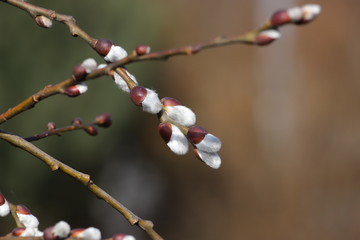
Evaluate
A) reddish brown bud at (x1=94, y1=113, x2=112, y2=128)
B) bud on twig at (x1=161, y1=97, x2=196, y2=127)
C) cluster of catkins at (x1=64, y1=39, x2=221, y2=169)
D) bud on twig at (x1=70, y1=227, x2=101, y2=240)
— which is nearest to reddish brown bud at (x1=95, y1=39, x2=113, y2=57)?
cluster of catkins at (x1=64, y1=39, x2=221, y2=169)

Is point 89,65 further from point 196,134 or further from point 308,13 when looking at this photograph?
point 308,13

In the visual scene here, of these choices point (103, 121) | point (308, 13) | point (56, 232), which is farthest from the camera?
point (103, 121)

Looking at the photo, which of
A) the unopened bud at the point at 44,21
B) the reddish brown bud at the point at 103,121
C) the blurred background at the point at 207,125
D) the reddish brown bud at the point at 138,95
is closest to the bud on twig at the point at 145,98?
the reddish brown bud at the point at 138,95

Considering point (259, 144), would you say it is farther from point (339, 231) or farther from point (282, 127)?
point (339, 231)

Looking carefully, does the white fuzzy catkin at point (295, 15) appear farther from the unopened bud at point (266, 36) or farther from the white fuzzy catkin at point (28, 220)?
the white fuzzy catkin at point (28, 220)

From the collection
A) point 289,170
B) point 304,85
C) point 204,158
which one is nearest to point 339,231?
point 289,170

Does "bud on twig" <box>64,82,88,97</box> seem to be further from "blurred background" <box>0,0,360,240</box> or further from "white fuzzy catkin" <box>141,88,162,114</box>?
"blurred background" <box>0,0,360,240</box>

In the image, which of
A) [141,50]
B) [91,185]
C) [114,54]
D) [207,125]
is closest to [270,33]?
[141,50]
